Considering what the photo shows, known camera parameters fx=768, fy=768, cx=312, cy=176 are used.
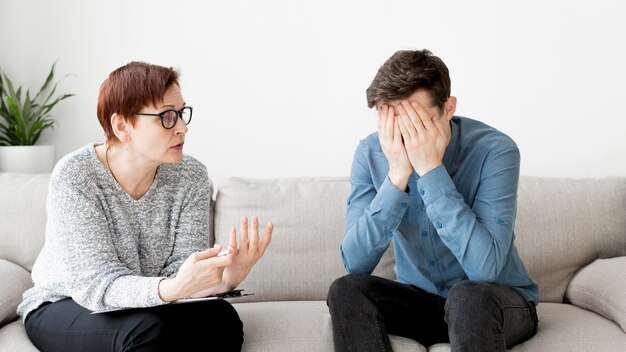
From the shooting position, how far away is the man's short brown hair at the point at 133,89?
6.89 feet

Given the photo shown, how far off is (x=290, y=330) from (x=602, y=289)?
3.17ft

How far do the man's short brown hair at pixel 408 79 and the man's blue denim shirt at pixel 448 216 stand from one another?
20cm

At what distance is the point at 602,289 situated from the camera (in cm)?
234

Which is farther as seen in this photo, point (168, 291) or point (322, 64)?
point (322, 64)

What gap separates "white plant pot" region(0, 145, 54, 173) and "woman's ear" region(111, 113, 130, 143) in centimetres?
107

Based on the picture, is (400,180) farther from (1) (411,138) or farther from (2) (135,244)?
(2) (135,244)

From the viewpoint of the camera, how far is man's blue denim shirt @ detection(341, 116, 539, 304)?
2.01 m

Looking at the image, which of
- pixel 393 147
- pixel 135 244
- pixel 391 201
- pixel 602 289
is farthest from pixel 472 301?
pixel 135 244

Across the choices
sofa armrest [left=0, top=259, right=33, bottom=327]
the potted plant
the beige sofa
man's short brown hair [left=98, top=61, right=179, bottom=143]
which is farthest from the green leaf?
man's short brown hair [left=98, top=61, right=179, bottom=143]

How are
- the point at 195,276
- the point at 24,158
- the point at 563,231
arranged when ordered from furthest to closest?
the point at 24,158
the point at 563,231
the point at 195,276

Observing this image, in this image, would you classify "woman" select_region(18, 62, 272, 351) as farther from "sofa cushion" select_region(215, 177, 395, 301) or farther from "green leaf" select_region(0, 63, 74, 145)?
"green leaf" select_region(0, 63, 74, 145)

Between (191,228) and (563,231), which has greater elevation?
(191,228)

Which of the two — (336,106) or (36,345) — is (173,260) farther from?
(336,106)

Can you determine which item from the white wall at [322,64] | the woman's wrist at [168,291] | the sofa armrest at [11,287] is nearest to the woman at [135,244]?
the woman's wrist at [168,291]
